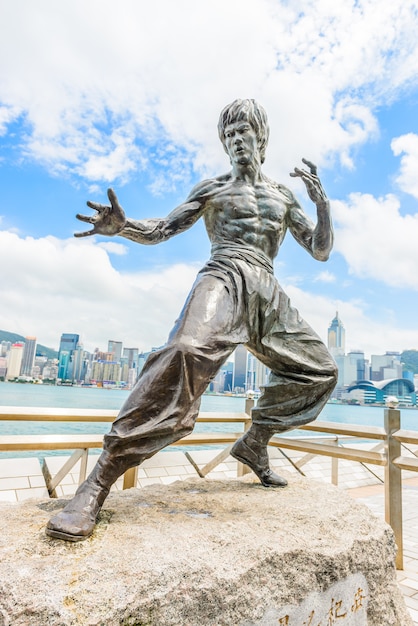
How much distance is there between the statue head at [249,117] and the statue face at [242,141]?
31 millimetres

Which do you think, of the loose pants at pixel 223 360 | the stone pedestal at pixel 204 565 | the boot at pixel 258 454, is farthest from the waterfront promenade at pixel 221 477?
the loose pants at pixel 223 360

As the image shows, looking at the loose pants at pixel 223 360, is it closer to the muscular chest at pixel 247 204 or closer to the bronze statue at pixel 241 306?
the bronze statue at pixel 241 306

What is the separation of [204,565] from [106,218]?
5.36 ft

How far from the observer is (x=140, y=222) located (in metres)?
2.49

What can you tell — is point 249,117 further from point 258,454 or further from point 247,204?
point 258,454

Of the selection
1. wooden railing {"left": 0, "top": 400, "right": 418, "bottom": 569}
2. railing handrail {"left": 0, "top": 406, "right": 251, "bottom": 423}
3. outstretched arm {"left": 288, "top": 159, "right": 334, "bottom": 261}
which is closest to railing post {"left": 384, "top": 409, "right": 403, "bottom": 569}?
wooden railing {"left": 0, "top": 400, "right": 418, "bottom": 569}

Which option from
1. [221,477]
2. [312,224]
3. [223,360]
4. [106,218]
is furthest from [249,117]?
[221,477]

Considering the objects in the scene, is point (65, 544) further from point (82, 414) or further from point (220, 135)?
point (220, 135)

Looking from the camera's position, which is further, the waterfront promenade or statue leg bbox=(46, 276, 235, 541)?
the waterfront promenade

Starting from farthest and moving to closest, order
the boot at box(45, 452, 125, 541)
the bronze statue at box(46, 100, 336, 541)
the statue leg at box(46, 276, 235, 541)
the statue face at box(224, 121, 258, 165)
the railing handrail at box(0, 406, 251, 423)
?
the railing handrail at box(0, 406, 251, 423) < the statue face at box(224, 121, 258, 165) < the bronze statue at box(46, 100, 336, 541) < the statue leg at box(46, 276, 235, 541) < the boot at box(45, 452, 125, 541)

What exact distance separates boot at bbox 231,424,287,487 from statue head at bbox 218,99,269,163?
1856 mm

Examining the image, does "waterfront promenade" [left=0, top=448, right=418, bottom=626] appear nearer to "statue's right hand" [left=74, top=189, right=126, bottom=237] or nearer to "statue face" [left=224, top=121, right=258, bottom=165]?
"statue's right hand" [left=74, top=189, right=126, bottom=237]

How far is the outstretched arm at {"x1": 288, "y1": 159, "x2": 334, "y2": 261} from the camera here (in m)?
2.56

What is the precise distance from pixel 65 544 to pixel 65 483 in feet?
9.27
